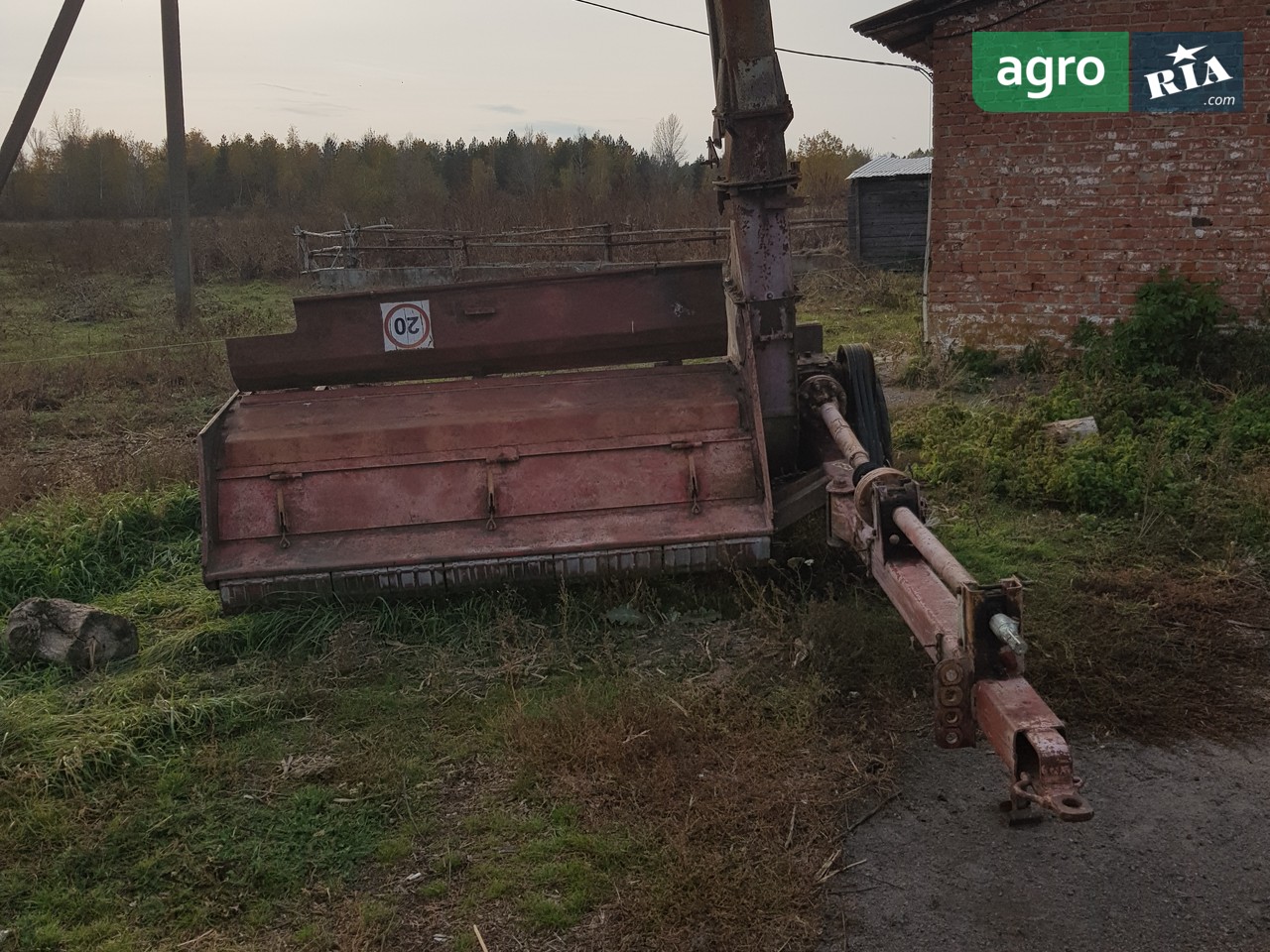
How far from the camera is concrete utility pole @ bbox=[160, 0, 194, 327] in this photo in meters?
17.4

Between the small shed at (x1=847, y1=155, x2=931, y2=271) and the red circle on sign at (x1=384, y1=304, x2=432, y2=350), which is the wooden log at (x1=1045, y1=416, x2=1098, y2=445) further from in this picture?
the small shed at (x1=847, y1=155, x2=931, y2=271)

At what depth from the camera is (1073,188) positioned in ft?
34.3

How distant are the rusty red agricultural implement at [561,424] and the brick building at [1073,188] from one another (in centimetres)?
509

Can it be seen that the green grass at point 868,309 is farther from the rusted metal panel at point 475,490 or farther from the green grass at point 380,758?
the green grass at point 380,758

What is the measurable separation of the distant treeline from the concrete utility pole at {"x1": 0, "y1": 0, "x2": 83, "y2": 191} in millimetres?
28692

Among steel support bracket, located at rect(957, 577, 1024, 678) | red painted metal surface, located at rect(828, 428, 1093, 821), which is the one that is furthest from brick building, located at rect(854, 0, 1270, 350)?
steel support bracket, located at rect(957, 577, 1024, 678)

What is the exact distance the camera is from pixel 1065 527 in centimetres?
682

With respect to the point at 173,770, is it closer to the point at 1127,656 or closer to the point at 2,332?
the point at 1127,656

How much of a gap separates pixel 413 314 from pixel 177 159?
13.6 metres

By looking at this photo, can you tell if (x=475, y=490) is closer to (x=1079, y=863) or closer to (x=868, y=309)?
(x=1079, y=863)

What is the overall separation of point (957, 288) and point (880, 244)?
40.5 ft

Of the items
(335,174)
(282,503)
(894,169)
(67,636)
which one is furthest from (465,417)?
(335,174)

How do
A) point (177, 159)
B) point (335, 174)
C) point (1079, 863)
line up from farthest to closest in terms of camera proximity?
point (335, 174) → point (177, 159) → point (1079, 863)

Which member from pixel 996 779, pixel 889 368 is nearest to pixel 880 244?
pixel 889 368
